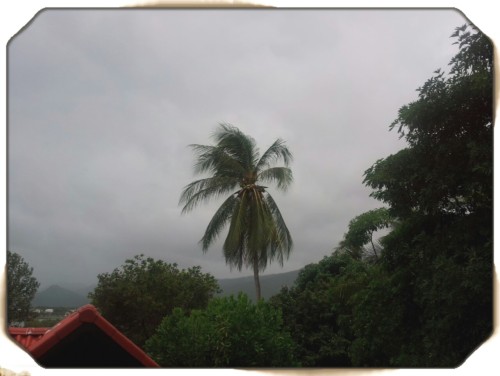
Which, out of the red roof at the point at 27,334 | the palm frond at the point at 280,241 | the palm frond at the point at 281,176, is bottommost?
the red roof at the point at 27,334

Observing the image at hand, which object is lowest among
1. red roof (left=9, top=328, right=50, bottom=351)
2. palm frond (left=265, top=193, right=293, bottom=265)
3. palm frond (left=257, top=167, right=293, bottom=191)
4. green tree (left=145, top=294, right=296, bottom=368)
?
green tree (left=145, top=294, right=296, bottom=368)

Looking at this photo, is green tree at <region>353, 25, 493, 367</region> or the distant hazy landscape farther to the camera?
the distant hazy landscape

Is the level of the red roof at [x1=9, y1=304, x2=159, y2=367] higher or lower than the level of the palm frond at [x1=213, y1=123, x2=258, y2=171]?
lower

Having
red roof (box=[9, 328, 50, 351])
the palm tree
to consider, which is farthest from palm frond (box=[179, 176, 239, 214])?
red roof (box=[9, 328, 50, 351])

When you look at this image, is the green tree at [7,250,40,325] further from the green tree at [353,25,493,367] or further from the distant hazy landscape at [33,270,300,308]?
the green tree at [353,25,493,367]

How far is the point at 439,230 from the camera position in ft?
24.2

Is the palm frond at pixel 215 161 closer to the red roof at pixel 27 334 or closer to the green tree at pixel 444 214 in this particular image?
the green tree at pixel 444 214

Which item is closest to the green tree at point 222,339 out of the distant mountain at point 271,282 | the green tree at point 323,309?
the green tree at point 323,309

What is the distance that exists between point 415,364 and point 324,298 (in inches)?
287

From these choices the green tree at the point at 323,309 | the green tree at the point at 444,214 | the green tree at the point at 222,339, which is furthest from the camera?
the green tree at the point at 323,309

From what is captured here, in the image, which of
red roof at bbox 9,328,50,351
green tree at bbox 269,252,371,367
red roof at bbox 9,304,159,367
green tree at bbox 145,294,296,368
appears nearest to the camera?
red roof at bbox 9,304,159,367

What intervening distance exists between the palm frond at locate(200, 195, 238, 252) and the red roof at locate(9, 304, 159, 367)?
8.22 meters

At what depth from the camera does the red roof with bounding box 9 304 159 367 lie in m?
3.26

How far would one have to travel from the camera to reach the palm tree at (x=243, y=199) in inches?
476
